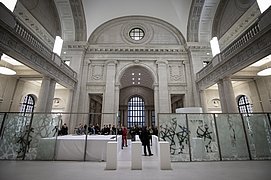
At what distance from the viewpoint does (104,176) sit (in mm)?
3885

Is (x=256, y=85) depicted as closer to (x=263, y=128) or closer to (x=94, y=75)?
(x=263, y=128)

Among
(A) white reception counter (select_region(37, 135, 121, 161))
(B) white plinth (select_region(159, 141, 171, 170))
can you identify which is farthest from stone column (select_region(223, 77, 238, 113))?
(A) white reception counter (select_region(37, 135, 121, 161))

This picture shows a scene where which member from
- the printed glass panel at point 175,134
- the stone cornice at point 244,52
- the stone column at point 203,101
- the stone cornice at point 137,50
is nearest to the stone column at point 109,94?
the stone cornice at point 137,50

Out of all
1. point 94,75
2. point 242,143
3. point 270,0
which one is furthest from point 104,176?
point 94,75

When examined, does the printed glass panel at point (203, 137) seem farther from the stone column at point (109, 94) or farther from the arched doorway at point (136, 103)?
the arched doorway at point (136, 103)

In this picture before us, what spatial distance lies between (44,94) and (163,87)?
11.3 m

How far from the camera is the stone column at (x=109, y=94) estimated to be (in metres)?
14.5

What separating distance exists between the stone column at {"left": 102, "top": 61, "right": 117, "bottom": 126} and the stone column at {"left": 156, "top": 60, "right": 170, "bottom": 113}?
16.9ft

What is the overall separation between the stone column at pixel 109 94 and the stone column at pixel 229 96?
10.3m

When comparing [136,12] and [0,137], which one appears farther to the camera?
[136,12]

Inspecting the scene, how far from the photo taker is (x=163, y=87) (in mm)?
15594

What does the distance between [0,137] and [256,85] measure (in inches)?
691

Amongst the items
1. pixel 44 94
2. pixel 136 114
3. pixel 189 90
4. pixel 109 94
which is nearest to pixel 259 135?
pixel 189 90

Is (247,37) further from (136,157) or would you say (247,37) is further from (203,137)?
(136,157)
